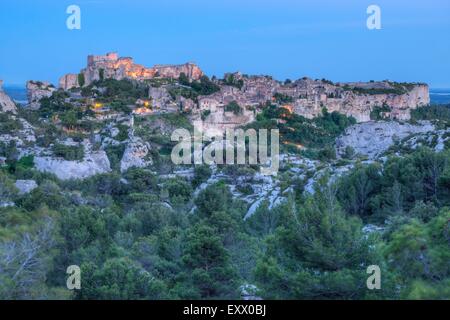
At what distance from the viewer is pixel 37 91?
6141 cm

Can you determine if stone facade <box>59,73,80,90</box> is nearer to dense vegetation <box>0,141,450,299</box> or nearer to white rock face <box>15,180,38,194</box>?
white rock face <box>15,180,38,194</box>

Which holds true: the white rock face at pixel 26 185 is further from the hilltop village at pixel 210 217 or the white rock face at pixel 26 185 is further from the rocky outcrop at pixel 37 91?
the rocky outcrop at pixel 37 91

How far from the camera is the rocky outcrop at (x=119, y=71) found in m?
66.9

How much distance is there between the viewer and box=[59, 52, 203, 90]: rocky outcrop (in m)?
66.9

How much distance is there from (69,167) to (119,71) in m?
34.5

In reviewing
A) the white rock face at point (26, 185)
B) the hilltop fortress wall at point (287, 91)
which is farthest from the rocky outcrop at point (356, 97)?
the white rock face at point (26, 185)

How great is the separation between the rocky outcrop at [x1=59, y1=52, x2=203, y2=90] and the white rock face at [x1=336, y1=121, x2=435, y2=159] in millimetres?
29778

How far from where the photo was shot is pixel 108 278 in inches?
396

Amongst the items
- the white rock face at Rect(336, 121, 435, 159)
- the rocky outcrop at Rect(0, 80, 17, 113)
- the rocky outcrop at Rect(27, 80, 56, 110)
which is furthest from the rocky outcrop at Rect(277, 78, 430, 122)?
the rocky outcrop at Rect(0, 80, 17, 113)

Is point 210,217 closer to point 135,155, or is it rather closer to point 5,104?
point 135,155

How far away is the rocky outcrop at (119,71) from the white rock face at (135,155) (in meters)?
27.3

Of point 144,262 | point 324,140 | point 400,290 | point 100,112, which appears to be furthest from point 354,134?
point 400,290

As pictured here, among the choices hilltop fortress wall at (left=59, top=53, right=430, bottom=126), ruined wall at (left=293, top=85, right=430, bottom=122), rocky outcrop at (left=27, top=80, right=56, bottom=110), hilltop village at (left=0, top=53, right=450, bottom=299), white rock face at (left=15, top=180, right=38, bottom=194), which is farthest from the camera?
ruined wall at (left=293, top=85, right=430, bottom=122)
